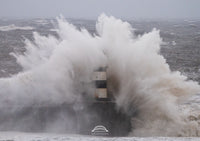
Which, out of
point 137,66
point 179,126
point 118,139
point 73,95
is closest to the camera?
point 118,139

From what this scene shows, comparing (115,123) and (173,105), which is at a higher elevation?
(173,105)

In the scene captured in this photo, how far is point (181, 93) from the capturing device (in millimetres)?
7738

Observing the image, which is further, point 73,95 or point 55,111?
point 73,95

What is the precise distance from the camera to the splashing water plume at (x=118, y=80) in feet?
22.0

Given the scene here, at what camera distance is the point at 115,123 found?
20.6ft

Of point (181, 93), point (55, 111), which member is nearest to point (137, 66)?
point (181, 93)

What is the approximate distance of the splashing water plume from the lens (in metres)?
6.71

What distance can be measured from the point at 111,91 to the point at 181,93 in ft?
6.89

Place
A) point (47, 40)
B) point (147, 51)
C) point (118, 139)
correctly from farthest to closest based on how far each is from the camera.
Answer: point (47, 40) < point (147, 51) < point (118, 139)

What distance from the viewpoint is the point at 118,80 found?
24.7 ft

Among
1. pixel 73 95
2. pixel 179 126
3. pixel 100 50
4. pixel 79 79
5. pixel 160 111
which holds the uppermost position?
pixel 100 50

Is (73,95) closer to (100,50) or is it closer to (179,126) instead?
(100,50)

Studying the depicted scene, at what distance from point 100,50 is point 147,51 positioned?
4.81ft

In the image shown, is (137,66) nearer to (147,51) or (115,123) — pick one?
(147,51)
